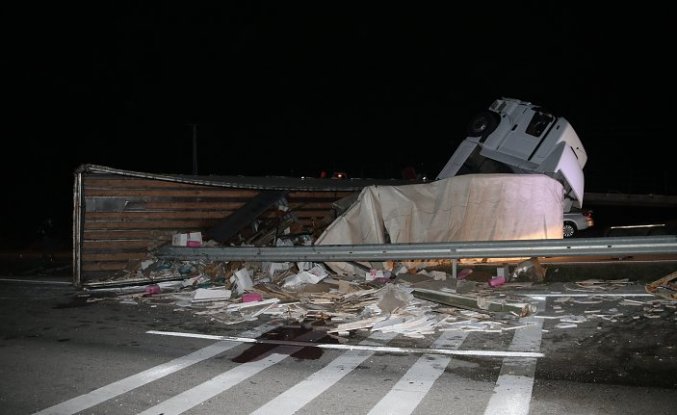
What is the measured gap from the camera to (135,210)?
12766 millimetres

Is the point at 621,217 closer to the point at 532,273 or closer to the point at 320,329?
the point at 532,273

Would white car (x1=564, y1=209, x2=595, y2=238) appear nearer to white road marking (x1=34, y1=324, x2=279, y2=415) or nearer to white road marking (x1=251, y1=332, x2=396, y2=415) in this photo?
white road marking (x1=251, y1=332, x2=396, y2=415)

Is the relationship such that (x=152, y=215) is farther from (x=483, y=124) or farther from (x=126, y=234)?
(x=483, y=124)

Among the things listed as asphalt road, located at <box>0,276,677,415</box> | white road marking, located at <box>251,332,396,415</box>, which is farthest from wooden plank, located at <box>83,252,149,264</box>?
white road marking, located at <box>251,332,396,415</box>

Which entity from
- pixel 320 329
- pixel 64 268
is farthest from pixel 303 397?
pixel 64 268

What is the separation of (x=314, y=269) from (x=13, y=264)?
11.6m

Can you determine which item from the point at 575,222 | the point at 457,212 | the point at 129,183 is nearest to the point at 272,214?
the point at 129,183

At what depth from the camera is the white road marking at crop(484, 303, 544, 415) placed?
468 cm

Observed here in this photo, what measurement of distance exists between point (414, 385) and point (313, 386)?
98 centimetres

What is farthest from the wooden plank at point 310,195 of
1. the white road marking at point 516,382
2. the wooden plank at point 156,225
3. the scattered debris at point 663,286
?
the white road marking at point 516,382

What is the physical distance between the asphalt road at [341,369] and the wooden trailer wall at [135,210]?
12.6 ft

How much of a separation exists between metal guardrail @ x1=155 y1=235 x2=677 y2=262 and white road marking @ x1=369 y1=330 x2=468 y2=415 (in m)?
2.53

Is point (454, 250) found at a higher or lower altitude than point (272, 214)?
lower

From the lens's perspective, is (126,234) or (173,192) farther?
(173,192)
